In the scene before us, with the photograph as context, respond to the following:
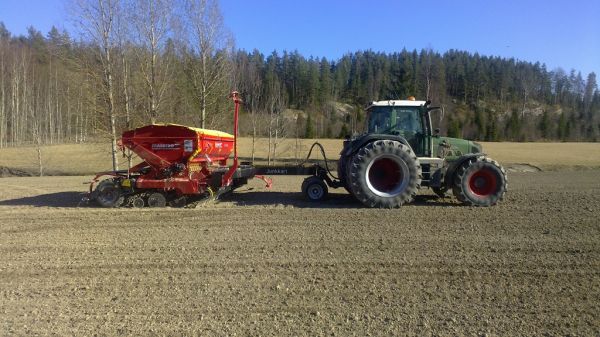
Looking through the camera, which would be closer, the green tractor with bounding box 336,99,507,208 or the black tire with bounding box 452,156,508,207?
the green tractor with bounding box 336,99,507,208

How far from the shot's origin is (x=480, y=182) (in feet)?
34.2

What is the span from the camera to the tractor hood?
1062 cm

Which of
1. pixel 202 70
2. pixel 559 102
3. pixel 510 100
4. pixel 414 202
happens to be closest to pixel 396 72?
pixel 510 100

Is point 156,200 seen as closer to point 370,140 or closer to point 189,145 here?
point 189,145

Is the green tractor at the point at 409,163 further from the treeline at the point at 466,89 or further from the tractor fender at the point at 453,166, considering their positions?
the treeline at the point at 466,89

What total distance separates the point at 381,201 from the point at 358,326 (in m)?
6.10

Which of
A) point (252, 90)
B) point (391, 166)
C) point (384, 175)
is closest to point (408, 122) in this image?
point (391, 166)

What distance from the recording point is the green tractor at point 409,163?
9.96 m

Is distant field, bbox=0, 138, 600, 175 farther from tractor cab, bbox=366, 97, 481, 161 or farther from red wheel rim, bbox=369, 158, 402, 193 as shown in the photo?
red wheel rim, bbox=369, 158, 402, 193

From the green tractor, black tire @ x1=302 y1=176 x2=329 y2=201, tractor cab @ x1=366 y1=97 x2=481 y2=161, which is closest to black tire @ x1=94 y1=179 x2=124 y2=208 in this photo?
black tire @ x1=302 y1=176 x2=329 y2=201

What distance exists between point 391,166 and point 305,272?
16.9 ft

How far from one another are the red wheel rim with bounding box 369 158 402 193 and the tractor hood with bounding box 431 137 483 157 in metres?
1.13

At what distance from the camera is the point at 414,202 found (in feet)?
36.1

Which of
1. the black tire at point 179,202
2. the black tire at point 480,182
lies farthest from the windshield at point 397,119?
the black tire at point 179,202
